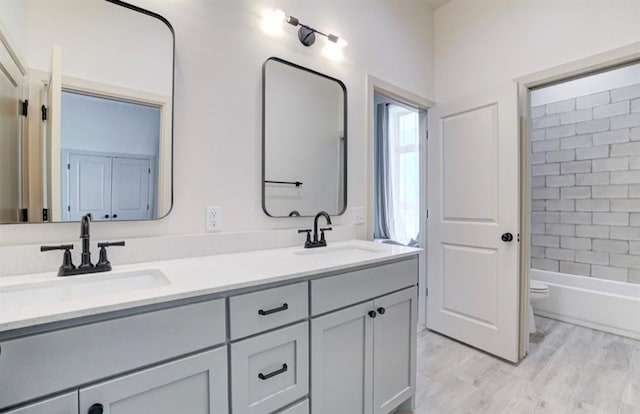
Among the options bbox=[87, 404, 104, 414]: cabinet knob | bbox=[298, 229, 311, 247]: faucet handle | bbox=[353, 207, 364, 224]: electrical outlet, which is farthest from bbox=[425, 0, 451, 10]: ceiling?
bbox=[87, 404, 104, 414]: cabinet knob

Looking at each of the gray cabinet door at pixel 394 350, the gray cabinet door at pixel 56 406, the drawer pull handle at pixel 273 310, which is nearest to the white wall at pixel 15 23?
the gray cabinet door at pixel 56 406

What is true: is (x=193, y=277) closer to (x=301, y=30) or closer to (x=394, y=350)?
(x=394, y=350)

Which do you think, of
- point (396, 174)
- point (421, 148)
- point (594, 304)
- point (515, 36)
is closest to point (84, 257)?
point (421, 148)

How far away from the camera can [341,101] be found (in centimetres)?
201

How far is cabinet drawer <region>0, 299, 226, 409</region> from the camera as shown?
0.67 meters

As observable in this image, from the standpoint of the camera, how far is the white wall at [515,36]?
1.87m

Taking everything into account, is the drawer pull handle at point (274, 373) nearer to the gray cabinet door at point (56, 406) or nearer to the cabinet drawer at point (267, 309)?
the cabinet drawer at point (267, 309)

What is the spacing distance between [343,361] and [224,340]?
58cm

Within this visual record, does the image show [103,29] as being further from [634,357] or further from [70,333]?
[634,357]

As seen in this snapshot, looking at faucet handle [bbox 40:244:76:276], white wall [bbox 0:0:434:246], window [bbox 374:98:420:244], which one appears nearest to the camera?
faucet handle [bbox 40:244:76:276]

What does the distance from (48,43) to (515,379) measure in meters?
2.95

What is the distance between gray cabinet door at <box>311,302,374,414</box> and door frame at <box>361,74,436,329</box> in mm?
865

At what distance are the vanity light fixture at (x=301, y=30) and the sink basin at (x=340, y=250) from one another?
3.99 feet

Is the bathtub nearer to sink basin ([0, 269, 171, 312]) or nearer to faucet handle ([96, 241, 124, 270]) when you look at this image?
sink basin ([0, 269, 171, 312])
